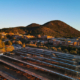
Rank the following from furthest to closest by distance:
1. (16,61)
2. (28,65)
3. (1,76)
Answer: (16,61) < (28,65) < (1,76)

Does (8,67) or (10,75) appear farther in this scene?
(8,67)

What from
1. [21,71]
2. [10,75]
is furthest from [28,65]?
[10,75]

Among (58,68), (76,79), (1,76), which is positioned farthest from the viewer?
(58,68)

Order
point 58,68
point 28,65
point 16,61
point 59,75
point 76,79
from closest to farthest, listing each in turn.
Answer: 1. point 76,79
2. point 59,75
3. point 58,68
4. point 28,65
5. point 16,61

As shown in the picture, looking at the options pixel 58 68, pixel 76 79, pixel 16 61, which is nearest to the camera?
pixel 76 79

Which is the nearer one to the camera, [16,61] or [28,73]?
[28,73]

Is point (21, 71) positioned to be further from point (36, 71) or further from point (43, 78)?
point (43, 78)

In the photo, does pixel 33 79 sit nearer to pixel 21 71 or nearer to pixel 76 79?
pixel 21 71

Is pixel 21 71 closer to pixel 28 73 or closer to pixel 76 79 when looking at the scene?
pixel 28 73

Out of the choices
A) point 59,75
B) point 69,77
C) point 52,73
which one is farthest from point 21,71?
point 69,77
